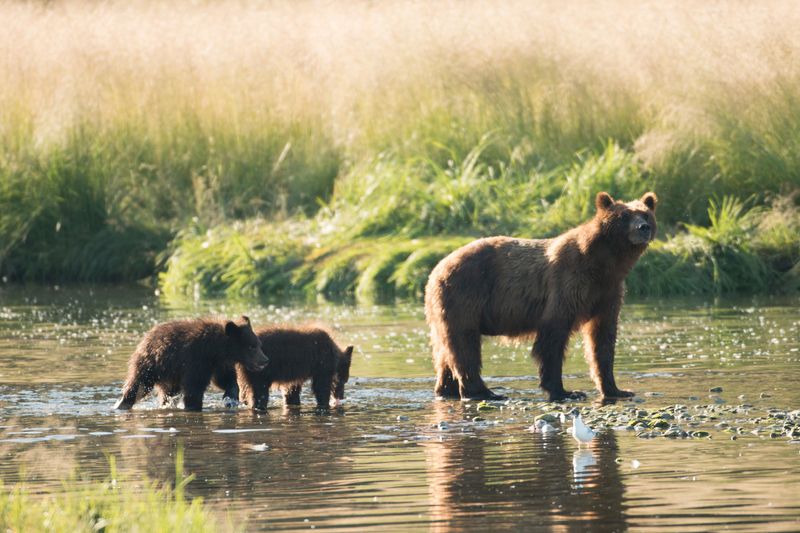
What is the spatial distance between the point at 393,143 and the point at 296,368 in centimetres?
1019

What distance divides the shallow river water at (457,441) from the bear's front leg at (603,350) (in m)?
0.15

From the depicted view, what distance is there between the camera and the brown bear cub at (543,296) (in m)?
11.3

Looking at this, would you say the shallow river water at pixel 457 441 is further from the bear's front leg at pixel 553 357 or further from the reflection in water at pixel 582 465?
the bear's front leg at pixel 553 357

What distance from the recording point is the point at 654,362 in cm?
1323

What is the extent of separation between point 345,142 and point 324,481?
1423 cm

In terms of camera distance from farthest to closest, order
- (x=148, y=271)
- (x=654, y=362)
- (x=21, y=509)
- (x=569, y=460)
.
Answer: (x=148, y=271) < (x=654, y=362) < (x=569, y=460) < (x=21, y=509)

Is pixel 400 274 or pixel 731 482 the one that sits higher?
pixel 400 274

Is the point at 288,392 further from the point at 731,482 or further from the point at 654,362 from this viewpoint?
the point at 731,482

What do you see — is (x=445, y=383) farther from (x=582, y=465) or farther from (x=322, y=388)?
(x=582, y=465)

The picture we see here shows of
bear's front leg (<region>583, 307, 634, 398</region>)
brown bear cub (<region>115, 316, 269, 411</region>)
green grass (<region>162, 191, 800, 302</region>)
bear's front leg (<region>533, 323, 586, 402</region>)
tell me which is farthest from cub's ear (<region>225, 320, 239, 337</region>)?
green grass (<region>162, 191, 800, 302</region>)

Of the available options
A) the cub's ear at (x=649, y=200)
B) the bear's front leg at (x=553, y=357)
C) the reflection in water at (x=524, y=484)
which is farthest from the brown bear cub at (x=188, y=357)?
the cub's ear at (x=649, y=200)

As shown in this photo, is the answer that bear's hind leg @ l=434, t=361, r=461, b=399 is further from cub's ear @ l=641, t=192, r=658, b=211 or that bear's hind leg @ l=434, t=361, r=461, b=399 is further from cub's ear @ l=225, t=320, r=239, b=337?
cub's ear @ l=641, t=192, r=658, b=211

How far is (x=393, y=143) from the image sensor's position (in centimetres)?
2136

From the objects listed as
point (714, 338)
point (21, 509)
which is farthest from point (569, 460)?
point (714, 338)
